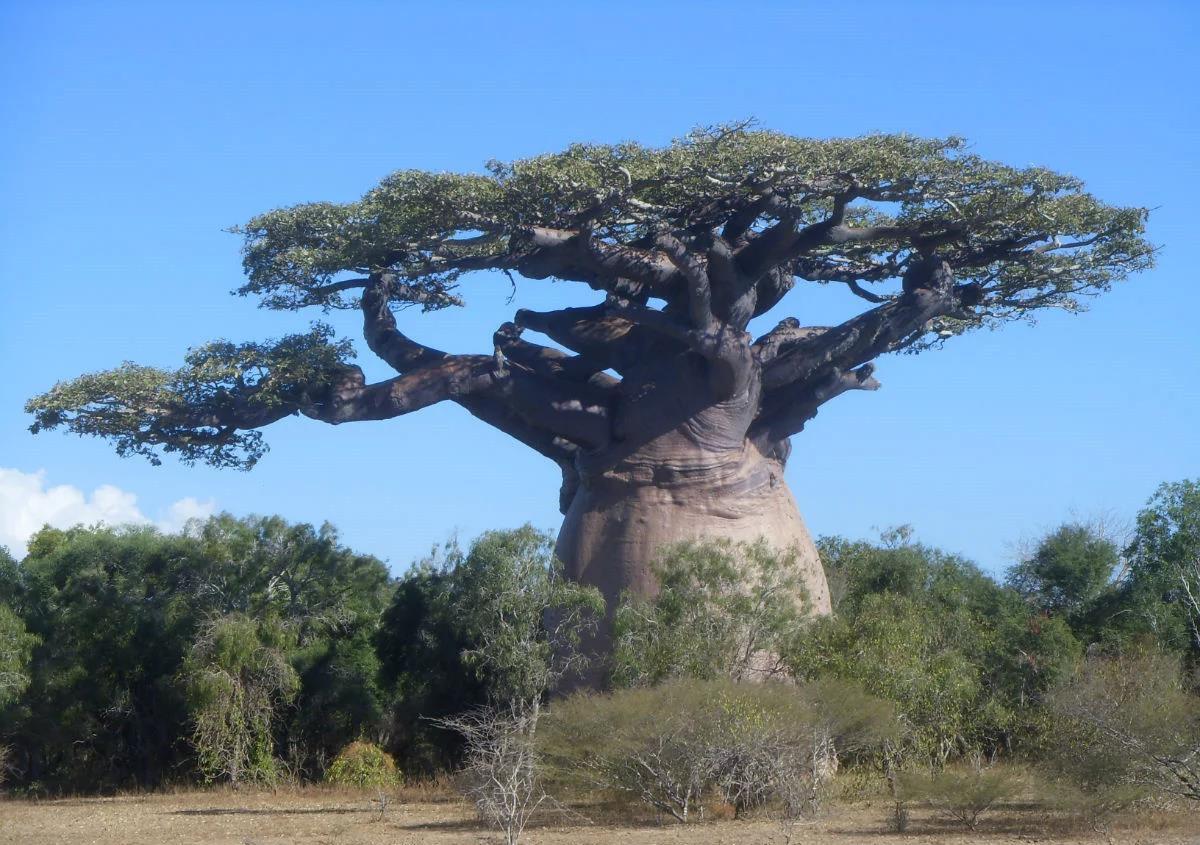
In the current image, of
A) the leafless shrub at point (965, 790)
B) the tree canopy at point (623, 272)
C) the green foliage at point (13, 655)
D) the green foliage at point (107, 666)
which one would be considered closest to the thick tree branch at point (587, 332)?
the tree canopy at point (623, 272)

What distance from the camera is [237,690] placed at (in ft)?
48.0

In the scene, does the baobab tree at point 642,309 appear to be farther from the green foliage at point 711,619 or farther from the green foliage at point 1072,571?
the green foliage at point 1072,571

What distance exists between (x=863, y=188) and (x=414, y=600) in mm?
7637

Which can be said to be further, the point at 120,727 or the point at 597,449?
the point at 120,727

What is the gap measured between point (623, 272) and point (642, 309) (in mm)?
389

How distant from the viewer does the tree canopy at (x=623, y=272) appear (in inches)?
485

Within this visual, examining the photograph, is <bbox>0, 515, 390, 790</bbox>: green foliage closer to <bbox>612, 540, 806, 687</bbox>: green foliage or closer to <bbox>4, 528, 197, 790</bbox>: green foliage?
<bbox>4, 528, 197, 790</bbox>: green foliage

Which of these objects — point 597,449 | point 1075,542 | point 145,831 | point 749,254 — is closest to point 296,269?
point 597,449

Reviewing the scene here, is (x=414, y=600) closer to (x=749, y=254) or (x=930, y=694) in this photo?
(x=749, y=254)

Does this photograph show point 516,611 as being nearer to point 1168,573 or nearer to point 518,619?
point 518,619

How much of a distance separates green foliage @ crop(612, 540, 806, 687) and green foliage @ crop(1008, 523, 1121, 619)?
727cm

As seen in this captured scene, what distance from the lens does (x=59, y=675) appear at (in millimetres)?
16438

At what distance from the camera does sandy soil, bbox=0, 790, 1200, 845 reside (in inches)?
385

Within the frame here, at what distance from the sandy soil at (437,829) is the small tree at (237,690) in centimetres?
113
